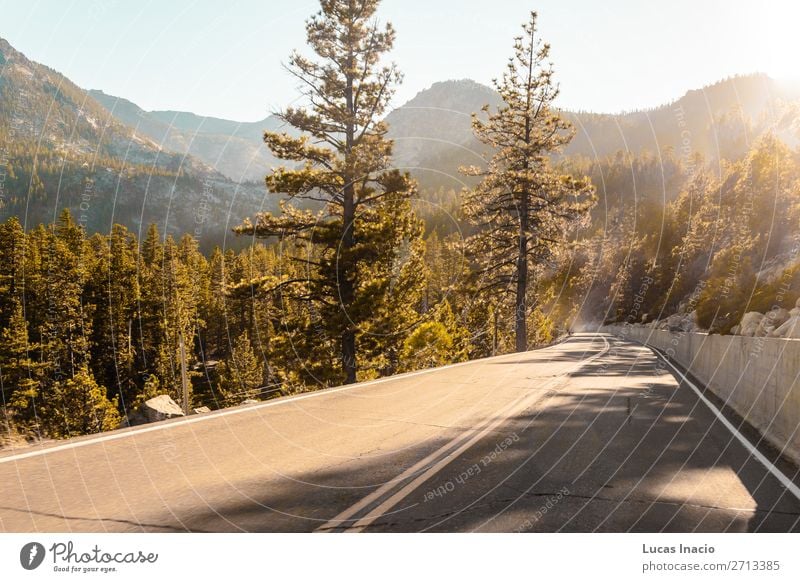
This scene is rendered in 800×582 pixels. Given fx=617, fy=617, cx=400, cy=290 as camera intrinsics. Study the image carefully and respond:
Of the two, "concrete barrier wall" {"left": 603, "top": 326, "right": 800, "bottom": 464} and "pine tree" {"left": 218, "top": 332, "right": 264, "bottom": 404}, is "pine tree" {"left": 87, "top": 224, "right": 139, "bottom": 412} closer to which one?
"pine tree" {"left": 218, "top": 332, "right": 264, "bottom": 404}

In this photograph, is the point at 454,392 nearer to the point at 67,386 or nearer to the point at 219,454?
the point at 219,454

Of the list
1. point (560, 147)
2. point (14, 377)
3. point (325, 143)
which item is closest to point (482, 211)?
point (560, 147)

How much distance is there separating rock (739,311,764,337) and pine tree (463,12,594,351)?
13542 mm

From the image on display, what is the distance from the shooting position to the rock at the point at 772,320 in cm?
2460

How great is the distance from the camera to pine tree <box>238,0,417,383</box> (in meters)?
27.2

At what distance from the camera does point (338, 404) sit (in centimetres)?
1091

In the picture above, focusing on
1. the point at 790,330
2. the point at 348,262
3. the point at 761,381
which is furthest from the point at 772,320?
the point at 761,381

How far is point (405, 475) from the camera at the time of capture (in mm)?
5957

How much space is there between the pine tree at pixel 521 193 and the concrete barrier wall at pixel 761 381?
23.5 metres

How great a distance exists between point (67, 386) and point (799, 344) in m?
46.7

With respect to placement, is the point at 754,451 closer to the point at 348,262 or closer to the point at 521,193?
the point at 348,262

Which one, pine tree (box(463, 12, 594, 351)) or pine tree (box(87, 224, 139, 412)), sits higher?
pine tree (box(463, 12, 594, 351))

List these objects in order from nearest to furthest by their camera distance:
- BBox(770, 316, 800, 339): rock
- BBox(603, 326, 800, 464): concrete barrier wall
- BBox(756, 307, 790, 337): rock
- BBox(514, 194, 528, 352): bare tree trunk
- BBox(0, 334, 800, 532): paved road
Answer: BBox(0, 334, 800, 532): paved road → BBox(603, 326, 800, 464): concrete barrier wall → BBox(770, 316, 800, 339): rock → BBox(756, 307, 790, 337): rock → BBox(514, 194, 528, 352): bare tree trunk

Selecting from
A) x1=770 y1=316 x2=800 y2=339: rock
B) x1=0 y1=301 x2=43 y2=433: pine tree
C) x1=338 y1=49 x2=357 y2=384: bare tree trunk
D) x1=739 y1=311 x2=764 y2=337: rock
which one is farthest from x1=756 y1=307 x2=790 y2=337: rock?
x1=0 y1=301 x2=43 y2=433: pine tree
